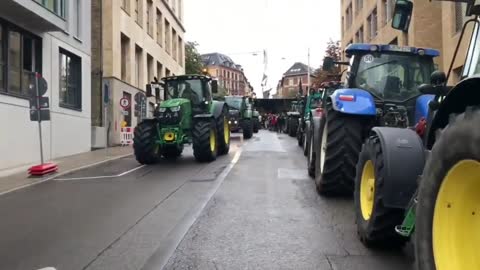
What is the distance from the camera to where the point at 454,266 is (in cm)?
346

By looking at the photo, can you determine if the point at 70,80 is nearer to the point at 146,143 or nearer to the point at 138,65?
the point at 146,143

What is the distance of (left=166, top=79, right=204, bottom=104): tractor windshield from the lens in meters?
18.1

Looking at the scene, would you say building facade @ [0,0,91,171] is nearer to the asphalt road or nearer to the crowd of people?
the asphalt road

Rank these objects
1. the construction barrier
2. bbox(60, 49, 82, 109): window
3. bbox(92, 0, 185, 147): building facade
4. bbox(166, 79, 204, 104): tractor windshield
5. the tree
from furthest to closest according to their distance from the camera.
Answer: the tree < bbox(92, 0, 185, 147): building facade < the construction barrier < bbox(60, 49, 82, 109): window < bbox(166, 79, 204, 104): tractor windshield

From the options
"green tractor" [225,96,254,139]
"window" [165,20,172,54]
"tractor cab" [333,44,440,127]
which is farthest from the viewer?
"window" [165,20,172,54]

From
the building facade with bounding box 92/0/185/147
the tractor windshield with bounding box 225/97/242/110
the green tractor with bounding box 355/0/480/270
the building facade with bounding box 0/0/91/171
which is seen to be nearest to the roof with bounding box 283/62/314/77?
the building facade with bounding box 92/0/185/147

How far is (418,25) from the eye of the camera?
94.1 feet

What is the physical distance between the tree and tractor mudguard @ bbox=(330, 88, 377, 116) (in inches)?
2170

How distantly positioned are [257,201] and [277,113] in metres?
41.3

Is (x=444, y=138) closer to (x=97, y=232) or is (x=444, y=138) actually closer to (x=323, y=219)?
(x=323, y=219)

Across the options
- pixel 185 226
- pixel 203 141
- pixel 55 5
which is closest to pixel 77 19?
pixel 55 5

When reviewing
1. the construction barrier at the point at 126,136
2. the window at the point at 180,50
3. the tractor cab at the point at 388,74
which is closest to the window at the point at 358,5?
the window at the point at 180,50

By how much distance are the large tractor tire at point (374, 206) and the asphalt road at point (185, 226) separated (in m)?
0.17

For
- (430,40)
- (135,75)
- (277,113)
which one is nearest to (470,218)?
(430,40)
